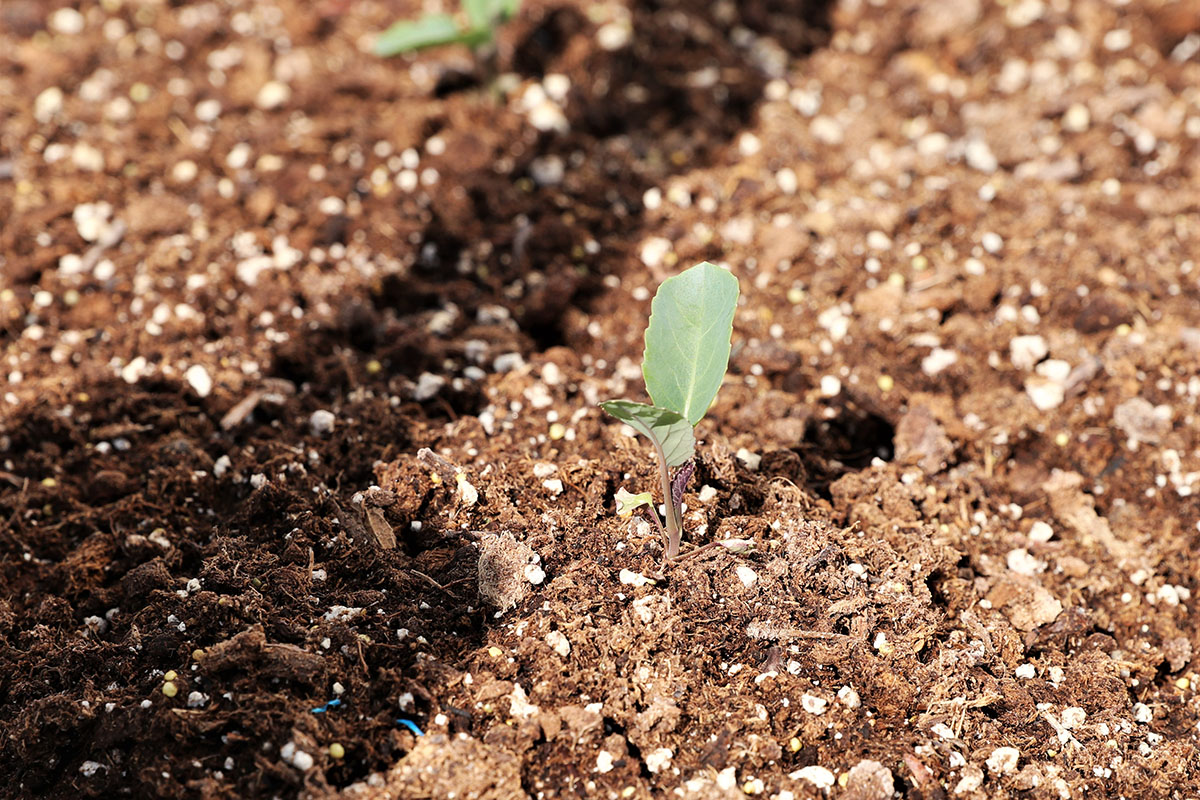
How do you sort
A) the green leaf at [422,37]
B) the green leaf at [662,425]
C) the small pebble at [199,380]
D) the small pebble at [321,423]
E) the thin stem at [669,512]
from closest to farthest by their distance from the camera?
the green leaf at [662,425]
the thin stem at [669,512]
the small pebble at [321,423]
the small pebble at [199,380]
the green leaf at [422,37]

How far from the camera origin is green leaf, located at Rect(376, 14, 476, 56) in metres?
2.19

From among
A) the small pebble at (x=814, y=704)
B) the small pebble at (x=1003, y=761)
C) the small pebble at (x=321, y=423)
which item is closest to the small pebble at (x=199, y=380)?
the small pebble at (x=321, y=423)

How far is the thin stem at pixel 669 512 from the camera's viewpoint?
55.6 inches

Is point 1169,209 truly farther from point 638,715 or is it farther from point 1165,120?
point 638,715

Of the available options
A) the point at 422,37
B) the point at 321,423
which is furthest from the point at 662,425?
the point at 422,37

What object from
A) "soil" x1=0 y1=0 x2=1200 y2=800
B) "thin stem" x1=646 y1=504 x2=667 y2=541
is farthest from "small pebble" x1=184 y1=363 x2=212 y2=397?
"thin stem" x1=646 y1=504 x2=667 y2=541

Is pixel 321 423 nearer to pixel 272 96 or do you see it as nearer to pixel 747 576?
pixel 747 576

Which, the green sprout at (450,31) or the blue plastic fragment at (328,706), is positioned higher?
the green sprout at (450,31)

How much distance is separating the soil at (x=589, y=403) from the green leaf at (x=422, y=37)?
21 centimetres

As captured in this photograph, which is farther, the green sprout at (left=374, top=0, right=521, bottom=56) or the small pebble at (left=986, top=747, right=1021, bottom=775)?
the green sprout at (left=374, top=0, right=521, bottom=56)

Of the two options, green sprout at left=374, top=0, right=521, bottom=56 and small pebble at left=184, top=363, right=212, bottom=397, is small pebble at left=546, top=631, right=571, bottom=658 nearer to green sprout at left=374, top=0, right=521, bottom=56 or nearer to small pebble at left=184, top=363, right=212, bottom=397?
small pebble at left=184, top=363, right=212, bottom=397

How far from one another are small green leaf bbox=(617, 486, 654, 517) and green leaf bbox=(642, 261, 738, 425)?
140mm

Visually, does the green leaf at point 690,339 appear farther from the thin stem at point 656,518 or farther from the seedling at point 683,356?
the thin stem at point 656,518

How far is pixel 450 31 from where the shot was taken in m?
2.22
